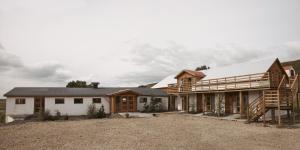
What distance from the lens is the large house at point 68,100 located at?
98.6 ft

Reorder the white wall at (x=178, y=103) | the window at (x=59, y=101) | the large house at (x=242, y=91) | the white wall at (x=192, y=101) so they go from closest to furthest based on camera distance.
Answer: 1. the large house at (x=242, y=91)
2. the window at (x=59, y=101)
3. the white wall at (x=192, y=101)
4. the white wall at (x=178, y=103)

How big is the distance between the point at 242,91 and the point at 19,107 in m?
25.7

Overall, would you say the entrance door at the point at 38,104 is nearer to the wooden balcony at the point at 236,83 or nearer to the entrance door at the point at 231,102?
the wooden balcony at the point at 236,83

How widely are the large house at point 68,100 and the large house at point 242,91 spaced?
5.87m

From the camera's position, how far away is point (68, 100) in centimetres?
3212

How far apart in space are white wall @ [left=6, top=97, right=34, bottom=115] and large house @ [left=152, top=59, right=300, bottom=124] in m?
19.4

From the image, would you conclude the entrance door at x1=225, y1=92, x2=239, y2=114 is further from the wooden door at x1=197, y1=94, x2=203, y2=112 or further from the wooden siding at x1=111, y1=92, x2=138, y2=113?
the wooden siding at x1=111, y1=92, x2=138, y2=113

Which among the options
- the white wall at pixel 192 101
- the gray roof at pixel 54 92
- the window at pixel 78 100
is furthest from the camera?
the white wall at pixel 192 101

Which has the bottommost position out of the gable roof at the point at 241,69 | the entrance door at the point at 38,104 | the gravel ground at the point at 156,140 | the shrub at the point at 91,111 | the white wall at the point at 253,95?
the gravel ground at the point at 156,140

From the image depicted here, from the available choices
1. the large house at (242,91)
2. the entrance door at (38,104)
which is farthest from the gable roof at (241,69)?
the entrance door at (38,104)

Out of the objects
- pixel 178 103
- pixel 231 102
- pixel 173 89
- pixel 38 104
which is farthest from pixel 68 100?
pixel 231 102

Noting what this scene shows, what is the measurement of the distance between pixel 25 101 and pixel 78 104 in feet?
19.9

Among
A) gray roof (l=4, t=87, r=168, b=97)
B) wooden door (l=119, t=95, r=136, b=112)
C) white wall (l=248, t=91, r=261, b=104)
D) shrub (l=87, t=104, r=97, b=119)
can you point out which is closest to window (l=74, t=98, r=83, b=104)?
gray roof (l=4, t=87, r=168, b=97)

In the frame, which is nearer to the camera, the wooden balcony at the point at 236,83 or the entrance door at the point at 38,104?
the wooden balcony at the point at 236,83
